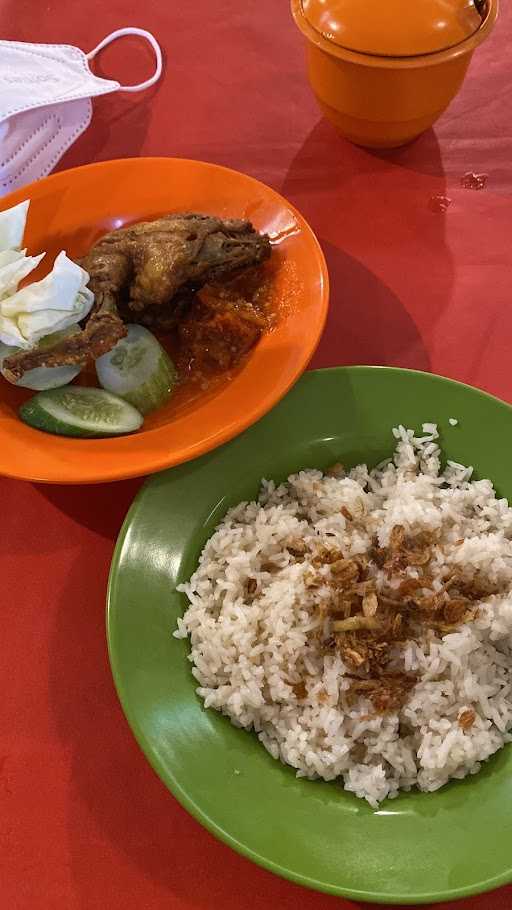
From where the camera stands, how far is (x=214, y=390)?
1.65 metres

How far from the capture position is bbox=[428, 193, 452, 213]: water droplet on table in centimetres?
206

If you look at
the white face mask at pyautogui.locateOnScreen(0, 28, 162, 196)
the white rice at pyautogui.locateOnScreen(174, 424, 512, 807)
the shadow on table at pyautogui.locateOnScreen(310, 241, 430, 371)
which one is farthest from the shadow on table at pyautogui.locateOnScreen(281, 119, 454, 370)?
the white face mask at pyautogui.locateOnScreen(0, 28, 162, 196)

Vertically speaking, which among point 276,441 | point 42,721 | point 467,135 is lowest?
point 42,721

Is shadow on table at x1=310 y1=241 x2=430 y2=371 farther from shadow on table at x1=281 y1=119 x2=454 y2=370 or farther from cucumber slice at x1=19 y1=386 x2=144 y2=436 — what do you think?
cucumber slice at x1=19 y1=386 x2=144 y2=436

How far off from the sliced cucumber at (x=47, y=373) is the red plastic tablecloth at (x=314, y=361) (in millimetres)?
253

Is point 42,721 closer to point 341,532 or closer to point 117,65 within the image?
point 341,532

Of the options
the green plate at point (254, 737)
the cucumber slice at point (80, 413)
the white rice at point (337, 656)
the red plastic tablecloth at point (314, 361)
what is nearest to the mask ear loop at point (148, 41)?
the red plastic tablecloth at point (314, 361)

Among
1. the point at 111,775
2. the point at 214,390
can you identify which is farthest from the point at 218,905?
the point at 214,390

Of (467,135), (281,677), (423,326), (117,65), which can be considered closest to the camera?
(281,677)

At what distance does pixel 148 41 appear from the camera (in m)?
2.46

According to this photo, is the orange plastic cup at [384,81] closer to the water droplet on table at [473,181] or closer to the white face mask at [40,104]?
the water droplet on table at [473,181]

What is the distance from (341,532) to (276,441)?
25 centimetres

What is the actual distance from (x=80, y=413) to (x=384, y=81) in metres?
1.12

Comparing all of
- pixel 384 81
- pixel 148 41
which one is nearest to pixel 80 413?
pixel 384 81
